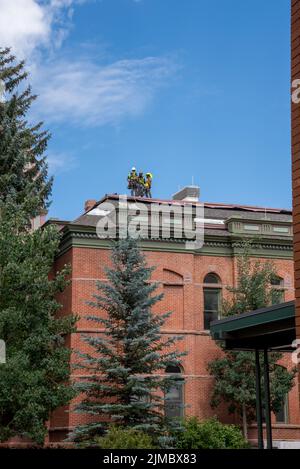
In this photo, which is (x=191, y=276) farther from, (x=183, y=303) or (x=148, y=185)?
(x=148, y=185)

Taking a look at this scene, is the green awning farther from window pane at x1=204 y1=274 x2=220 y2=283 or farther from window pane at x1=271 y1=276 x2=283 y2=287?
window pane at x1=271 y1=276 x2=283 y2=287

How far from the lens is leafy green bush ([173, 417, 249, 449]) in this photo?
994 inches

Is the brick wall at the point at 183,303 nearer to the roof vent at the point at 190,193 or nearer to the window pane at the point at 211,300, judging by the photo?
the window pane at the point at 211,300

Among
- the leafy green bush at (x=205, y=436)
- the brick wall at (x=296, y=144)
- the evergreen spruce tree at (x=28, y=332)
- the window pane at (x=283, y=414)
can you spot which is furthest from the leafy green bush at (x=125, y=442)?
the window pane at (x=283, y=414)

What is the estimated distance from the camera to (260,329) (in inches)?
575

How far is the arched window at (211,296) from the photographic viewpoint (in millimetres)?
33719

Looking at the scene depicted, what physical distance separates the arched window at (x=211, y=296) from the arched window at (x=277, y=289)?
2425mm

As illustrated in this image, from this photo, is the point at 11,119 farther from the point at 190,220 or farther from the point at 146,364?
the point at 146,364

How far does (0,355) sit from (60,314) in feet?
34.8

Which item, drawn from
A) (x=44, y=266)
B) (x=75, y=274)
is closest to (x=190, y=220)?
(x=75, y=274)

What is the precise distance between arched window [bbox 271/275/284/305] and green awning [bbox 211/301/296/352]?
50.2ft
